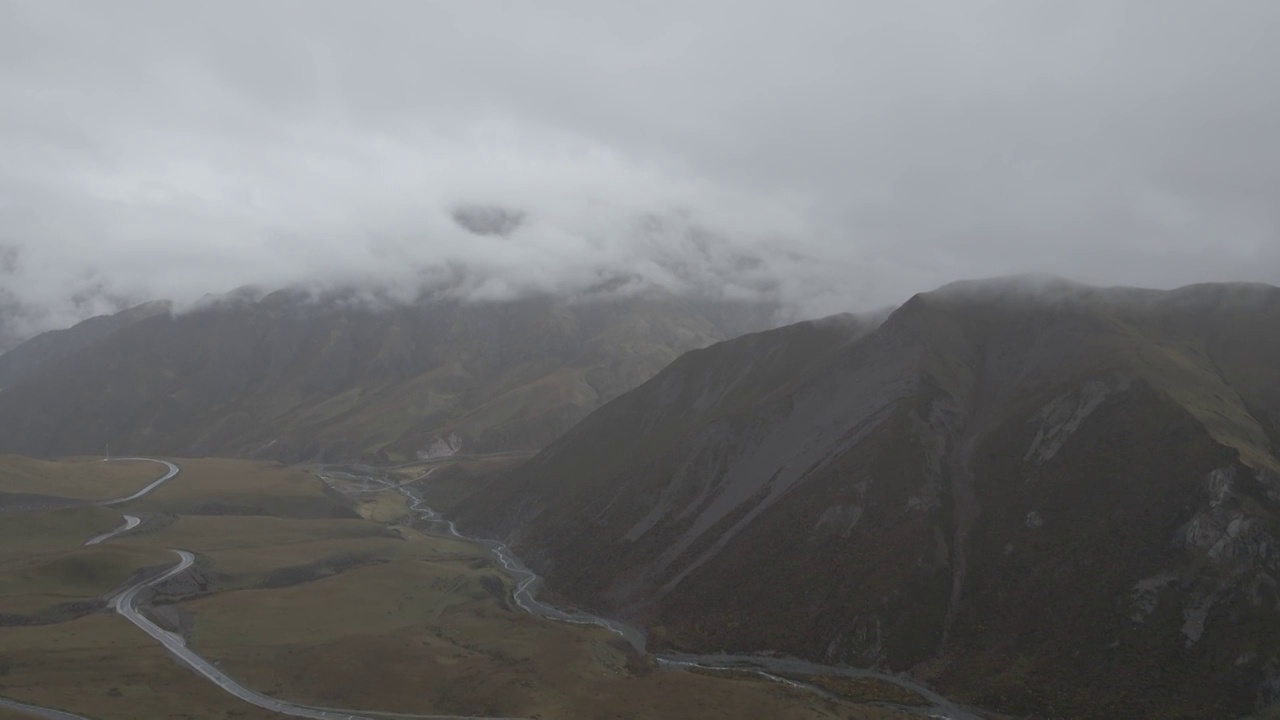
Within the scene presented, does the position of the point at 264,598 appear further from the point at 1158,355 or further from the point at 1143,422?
the point at 1158,355

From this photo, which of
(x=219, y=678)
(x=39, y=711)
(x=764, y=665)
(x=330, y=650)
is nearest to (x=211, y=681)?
(x=219, y=678)

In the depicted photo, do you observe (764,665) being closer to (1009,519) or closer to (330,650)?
(1009,519)

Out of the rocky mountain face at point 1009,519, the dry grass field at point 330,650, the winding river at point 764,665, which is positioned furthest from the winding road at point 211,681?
the rocky mountain face at point 1009,519

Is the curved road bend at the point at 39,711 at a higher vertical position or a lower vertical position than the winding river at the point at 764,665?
higher

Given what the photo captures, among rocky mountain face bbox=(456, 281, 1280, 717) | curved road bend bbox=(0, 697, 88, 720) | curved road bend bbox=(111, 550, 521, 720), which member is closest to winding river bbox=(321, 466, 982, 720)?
rocky mountain face bbox=(456, 281, 1280, 717)

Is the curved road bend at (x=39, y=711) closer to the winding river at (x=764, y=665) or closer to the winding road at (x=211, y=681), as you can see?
the winding road at (x=211, y=681)

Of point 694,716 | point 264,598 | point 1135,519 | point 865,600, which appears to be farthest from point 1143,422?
point 264,598
